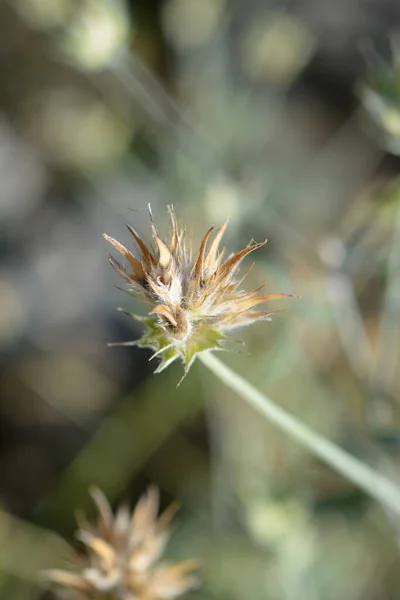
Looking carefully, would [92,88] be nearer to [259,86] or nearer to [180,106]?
[180,106]

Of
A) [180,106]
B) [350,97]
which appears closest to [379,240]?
[350,97]

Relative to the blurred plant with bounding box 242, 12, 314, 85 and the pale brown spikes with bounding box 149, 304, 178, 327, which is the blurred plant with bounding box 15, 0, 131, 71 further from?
the pale brown spikes with bounding box 149, 304, 178, 327

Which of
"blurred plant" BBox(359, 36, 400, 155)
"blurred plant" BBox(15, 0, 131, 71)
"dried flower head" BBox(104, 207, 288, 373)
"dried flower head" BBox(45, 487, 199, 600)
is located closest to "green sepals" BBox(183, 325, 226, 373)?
"dried flower head" BBox(104, 207, 288, 373)

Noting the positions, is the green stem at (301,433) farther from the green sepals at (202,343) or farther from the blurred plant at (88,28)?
the blurred plant at (88,28)

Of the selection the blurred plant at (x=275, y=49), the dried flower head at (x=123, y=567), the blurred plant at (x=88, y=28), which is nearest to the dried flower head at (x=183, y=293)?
the dried flower head at (x=123, y=567)

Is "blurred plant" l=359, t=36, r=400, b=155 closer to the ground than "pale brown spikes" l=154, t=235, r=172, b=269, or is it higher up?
higher up

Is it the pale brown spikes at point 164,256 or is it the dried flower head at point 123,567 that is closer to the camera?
the pale brown spikes at point 164,256

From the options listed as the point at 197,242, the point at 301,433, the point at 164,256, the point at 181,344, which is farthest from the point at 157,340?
the point at 197,242

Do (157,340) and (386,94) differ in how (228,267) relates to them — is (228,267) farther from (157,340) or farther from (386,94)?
(386,94)
